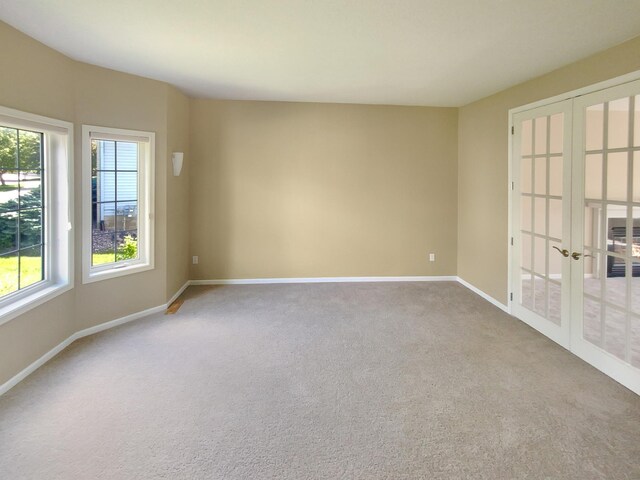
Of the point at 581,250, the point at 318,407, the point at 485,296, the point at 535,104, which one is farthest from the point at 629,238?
the point at 318,407

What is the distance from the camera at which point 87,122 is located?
3.61 metres

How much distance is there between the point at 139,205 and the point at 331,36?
2.72 m

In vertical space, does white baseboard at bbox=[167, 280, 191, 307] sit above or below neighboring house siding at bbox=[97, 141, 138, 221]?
below

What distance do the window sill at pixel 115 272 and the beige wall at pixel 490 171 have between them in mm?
4021

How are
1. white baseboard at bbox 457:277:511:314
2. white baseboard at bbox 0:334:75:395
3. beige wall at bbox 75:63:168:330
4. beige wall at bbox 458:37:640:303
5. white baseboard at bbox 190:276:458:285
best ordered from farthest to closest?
1. white baseboard at bbox 190:276:458:285
2. white baseboard at bbox 457:277:511:314
3. beige wall at bbox 75:63:168:330
4. beige wall at bbox 458:37:640:303
5. white baseboard at bbox 0:334:75:395

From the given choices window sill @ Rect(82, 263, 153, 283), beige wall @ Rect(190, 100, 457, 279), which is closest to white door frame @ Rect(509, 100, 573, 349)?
beige wall @ Rect(190, 100, 457, 279)

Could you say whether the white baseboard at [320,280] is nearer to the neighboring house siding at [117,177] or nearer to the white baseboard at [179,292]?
the white baseboard at [179,292]

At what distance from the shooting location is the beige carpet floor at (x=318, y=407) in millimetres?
1999

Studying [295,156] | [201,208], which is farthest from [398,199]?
[201,208]

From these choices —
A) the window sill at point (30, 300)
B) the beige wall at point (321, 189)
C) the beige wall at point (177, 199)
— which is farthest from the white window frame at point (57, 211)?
the beige wall at point (321, 189)

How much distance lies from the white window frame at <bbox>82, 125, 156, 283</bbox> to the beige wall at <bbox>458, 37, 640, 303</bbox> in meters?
3.91

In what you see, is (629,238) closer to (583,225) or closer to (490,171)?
(583,225)

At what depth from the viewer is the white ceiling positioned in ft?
8.01

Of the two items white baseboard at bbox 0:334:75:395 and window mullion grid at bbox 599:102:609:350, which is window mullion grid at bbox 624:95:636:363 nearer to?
window mullion grid at bbox 599:102:609:350
